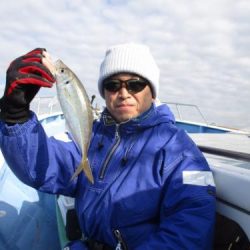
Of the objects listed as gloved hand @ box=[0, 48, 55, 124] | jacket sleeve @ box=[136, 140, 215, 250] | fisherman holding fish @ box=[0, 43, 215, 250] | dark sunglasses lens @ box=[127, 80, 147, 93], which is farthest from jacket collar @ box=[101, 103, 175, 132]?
gloved hand @ box=[0, 48, 55, 124]

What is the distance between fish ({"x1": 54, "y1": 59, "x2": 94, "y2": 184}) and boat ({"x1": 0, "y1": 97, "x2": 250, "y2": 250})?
207 millimetres

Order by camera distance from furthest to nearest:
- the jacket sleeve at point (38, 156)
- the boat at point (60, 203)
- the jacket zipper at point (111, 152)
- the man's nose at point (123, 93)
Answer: the man's nose at point (123, 93) → the jacket zipper at point (111, 152) → the jacket sleeve at point (38, 156) → the boat at point (60, 203)

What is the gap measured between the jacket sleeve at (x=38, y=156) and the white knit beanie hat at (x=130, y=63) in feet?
1.84

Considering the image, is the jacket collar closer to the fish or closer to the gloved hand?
the fish

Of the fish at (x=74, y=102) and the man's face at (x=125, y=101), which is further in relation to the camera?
the man's face at (x=125, y=101)

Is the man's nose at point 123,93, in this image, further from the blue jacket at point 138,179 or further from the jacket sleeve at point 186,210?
the jacket sleeve at point 186,210

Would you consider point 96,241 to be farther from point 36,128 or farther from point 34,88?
point 34,88

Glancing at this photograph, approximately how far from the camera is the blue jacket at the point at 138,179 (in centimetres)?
207

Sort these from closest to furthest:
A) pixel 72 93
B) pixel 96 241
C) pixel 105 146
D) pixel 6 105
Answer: pixel 72 93 → pixel 6 105 → pixel 96 241 → pixel 105 146

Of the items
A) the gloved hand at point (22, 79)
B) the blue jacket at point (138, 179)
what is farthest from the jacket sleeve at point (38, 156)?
the gloved hand at point (22, 79)

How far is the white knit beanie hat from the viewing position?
8.66ft

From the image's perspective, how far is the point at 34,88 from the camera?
2.26 m

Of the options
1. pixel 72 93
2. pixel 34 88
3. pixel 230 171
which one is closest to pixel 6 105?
pixel 34 88

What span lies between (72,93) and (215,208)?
1093mm
